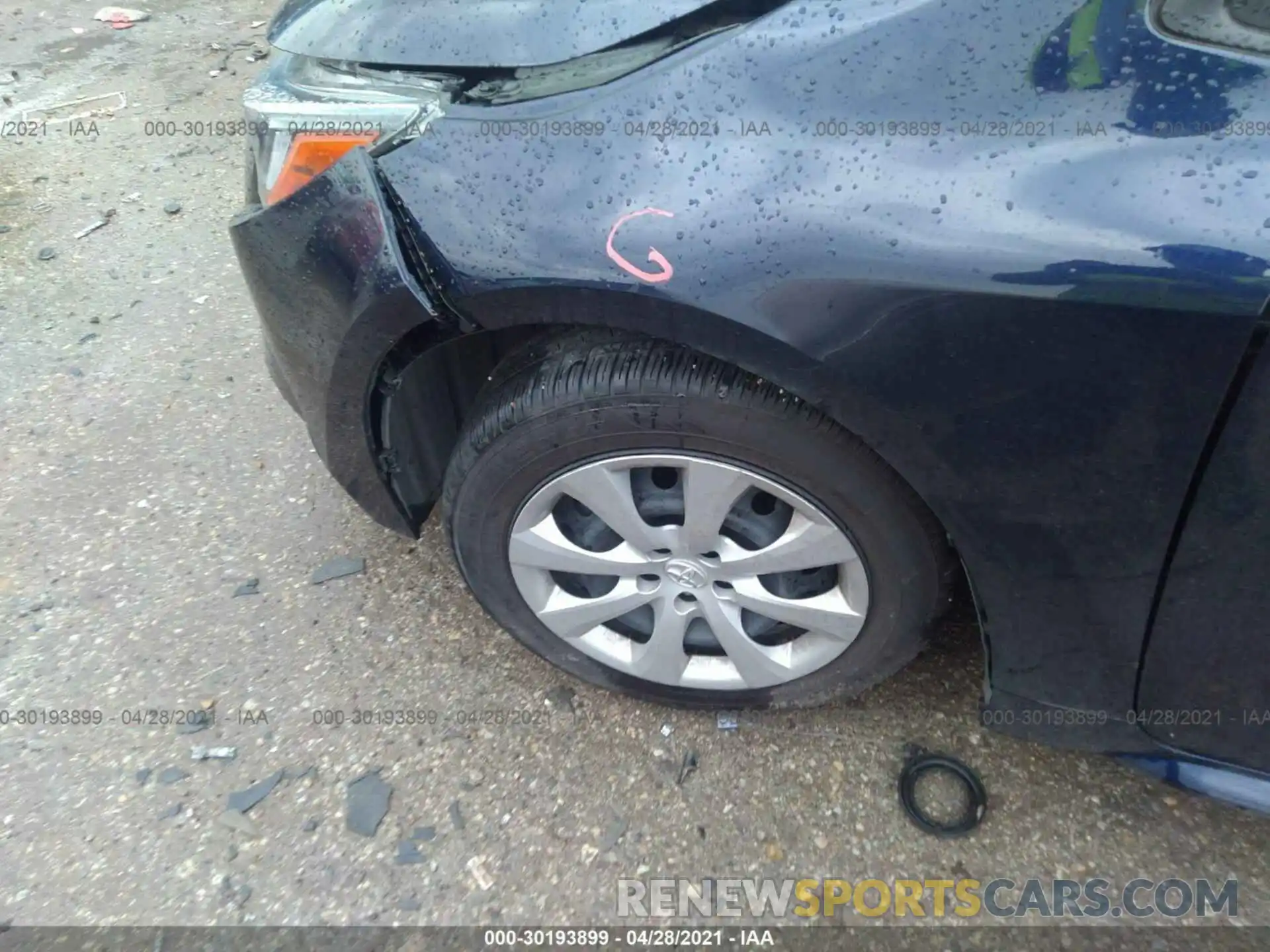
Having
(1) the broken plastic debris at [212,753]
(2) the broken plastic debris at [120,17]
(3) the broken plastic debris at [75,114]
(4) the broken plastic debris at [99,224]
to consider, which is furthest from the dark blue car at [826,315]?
(2) the broken plastic debris at [120,17]

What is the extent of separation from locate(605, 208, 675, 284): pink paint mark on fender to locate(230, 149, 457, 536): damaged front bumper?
34 centimetres

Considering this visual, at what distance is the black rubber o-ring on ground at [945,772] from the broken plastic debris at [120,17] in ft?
20.5

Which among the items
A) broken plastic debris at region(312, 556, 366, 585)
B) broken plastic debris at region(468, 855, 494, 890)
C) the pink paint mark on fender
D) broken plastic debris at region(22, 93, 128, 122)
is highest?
the pink paint mark on fender

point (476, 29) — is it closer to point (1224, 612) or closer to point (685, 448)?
point (685, 448)

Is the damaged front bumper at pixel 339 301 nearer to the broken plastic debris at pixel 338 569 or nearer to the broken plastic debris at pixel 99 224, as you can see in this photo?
the broken plastic debris at pixel 338 569

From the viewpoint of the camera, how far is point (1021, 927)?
1743mm

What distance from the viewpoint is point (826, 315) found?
1362mm

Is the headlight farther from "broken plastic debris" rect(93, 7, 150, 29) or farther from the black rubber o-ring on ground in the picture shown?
"broken plastic debris" rect(93, 7, 150, 29)

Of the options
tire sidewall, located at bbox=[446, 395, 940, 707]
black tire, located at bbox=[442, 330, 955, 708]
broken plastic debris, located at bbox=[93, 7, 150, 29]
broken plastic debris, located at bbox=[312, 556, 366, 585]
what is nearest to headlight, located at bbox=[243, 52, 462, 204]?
black tire, located at bbox=[442, 330, 955, 708]

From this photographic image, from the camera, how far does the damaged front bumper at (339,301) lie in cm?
159

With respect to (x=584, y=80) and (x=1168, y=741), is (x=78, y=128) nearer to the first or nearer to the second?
(x=584, y=80)

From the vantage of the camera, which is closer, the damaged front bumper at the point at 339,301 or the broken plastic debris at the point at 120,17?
the damaged front bumper at the point at 339,301

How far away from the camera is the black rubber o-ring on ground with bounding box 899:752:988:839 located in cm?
188

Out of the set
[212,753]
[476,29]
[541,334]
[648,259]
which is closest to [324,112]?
[476,29]
